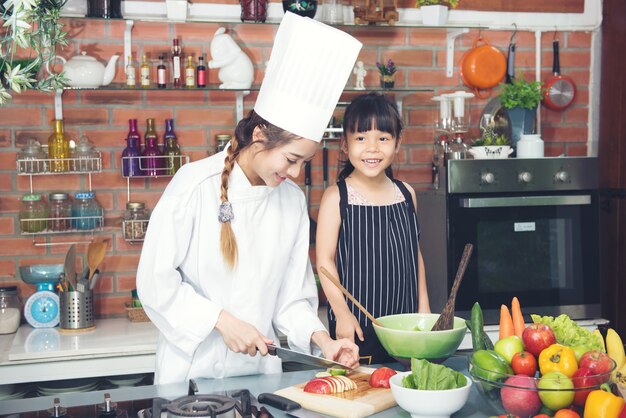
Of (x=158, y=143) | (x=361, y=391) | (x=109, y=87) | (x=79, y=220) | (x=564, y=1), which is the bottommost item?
(x=361, y=391)

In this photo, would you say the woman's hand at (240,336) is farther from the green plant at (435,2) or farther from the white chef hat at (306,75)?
the green plant at (435,2)

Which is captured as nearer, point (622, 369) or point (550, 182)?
point (622, 369)

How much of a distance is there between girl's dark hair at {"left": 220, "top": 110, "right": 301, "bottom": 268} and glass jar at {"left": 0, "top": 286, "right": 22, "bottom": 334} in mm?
1344

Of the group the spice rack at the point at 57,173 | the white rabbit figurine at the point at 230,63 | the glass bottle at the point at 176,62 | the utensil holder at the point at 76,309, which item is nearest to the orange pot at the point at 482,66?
the white rabbit figurine at the point at 230,63

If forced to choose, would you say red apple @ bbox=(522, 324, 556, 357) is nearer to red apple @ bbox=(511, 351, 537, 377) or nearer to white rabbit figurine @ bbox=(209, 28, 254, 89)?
red apple @ bbox=(511, 351, 537, 377)

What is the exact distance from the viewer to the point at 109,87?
3.04 metres

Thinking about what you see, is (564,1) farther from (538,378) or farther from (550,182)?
(538,378)

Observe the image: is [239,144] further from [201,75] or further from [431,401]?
[201,75]

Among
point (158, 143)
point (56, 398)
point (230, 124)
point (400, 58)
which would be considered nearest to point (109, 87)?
point (158, 143)

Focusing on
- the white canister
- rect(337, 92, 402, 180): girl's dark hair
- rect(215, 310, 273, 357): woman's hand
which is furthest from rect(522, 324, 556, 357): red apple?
the white canister

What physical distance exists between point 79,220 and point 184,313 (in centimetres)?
137

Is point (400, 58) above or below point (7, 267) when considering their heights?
above

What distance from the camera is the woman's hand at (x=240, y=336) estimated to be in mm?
1836

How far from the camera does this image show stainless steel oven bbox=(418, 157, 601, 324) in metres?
3.01
